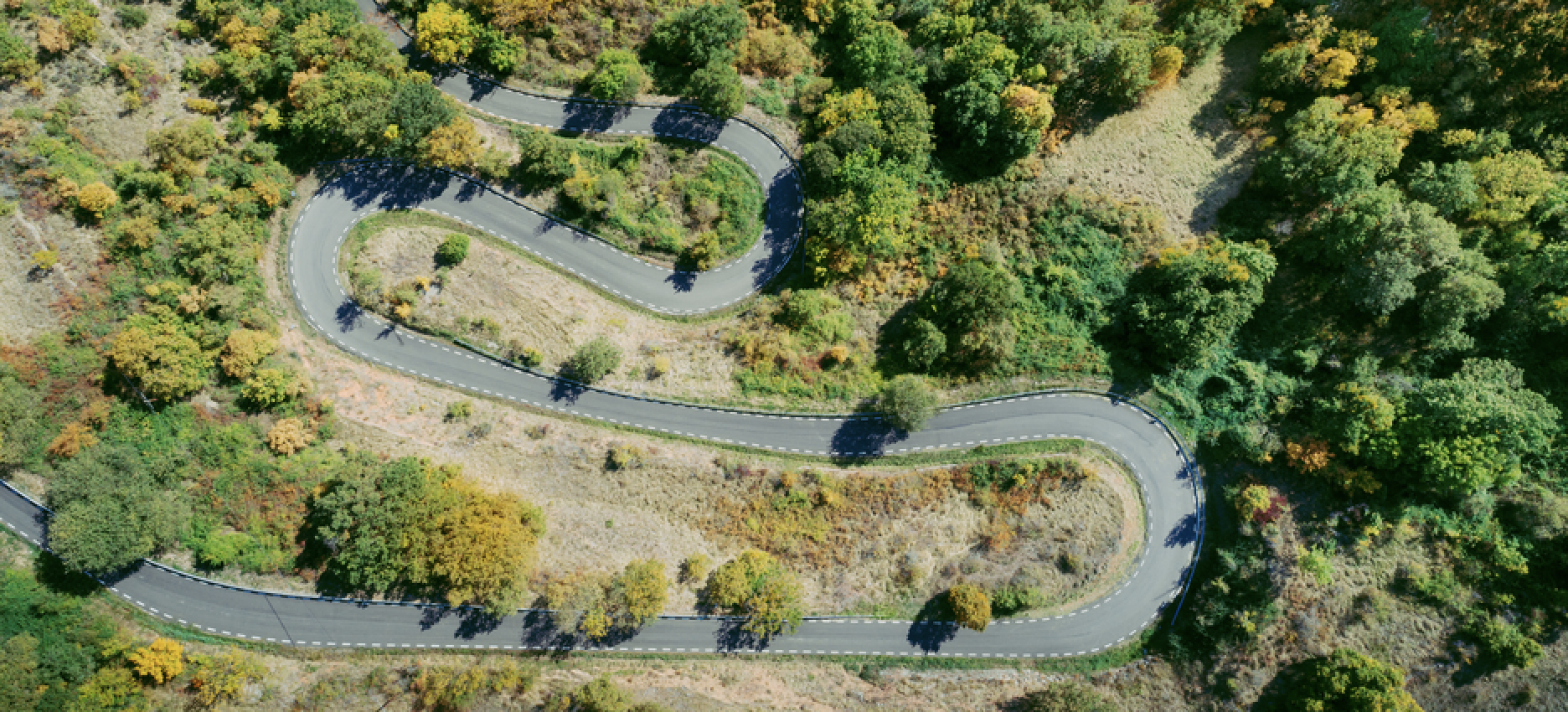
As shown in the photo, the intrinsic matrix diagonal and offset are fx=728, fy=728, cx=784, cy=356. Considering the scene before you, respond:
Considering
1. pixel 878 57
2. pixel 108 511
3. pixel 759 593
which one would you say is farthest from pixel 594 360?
pixel 878 57

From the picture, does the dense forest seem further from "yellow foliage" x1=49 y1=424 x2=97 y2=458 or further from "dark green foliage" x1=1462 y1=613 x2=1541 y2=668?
"dark green foliage" x1=1462 y1=613 x2=1541 y2=668

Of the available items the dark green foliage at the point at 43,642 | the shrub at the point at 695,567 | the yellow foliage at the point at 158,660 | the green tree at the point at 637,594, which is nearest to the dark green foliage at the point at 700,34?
the shrub at the point at 695,567

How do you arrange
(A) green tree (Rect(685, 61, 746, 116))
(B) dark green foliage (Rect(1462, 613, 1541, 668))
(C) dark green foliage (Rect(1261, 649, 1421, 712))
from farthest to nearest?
(A) green tree (Rect(685, 61, 746, 116))
(B) dark green foliage (Rect(1462, 613, 1541, 668))
(C) dark green foliage (Rect(1261, 649, 1421, 712))

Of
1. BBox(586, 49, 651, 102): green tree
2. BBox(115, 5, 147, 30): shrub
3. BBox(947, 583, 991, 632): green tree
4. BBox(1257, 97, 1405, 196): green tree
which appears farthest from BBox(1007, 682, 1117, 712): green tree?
BBox(115, 5, 147, 30): shrub

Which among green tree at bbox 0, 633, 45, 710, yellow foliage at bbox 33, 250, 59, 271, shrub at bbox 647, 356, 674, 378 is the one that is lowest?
green tree at bbox 0, 633, 45, 710

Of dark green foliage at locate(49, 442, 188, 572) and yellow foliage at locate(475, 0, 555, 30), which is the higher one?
yellow foliage at locate(475, 0, 555, 30)

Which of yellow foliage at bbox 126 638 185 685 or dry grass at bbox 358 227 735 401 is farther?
dry grass at bbox 358 227 735 401
